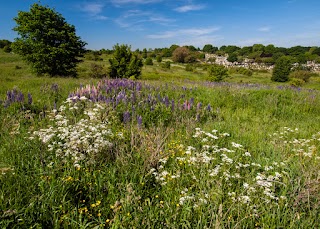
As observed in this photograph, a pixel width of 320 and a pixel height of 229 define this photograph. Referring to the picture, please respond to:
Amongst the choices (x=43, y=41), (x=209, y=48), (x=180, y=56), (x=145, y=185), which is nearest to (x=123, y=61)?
(x=43, y=41)

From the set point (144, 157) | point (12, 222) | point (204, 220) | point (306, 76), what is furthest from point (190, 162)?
point (306, 76)

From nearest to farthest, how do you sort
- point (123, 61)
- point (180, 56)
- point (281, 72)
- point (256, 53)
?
point (123, 61), point (281, 72), point (180, 56), point (256, 53)

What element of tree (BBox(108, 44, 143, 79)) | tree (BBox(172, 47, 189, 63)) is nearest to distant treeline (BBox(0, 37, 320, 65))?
tree (BBox(172, 47, 189, 63))

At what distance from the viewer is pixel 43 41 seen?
28.5 metres

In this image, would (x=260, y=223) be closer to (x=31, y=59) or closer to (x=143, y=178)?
(x=143, y=178)

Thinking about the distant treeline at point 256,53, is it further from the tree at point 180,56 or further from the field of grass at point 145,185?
the field of grass at point 145,185

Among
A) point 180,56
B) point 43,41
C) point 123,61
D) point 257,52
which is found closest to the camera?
point 43,41

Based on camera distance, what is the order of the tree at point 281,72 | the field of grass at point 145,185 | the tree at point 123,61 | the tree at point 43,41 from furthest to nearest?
the tree at point 281,72
the tree at point 123,61
the tree at point 43,41
the field of grass at point 145,185

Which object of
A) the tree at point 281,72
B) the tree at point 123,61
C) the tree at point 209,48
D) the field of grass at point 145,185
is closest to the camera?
the field of grass at point 145,185

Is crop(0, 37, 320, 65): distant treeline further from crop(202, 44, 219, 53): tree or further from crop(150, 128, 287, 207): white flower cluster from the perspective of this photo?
crop(150, 128, 287, 207): white flower cluster

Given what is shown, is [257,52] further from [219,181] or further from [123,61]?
[219,181]

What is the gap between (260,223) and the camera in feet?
7.43

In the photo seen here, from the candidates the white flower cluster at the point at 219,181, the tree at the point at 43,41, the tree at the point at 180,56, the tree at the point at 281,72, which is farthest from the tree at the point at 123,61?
the tree at the point at 180,56

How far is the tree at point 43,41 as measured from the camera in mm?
27750
